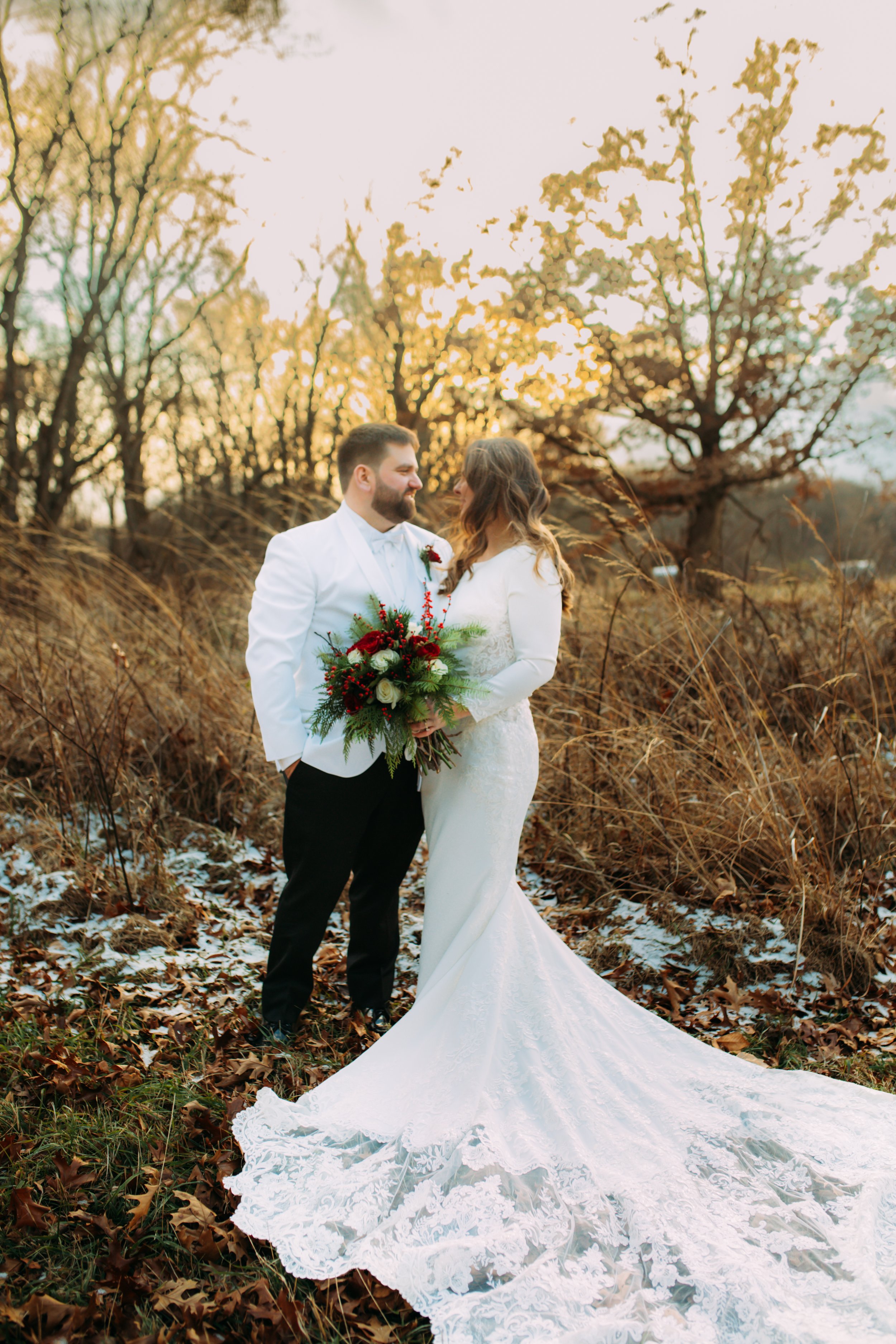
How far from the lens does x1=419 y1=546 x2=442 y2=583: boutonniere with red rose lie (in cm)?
356

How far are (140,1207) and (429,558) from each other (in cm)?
241

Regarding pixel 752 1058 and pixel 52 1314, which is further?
pixel 752 1058

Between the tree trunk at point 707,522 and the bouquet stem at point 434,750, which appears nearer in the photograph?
the bouquet stem at point 434,750

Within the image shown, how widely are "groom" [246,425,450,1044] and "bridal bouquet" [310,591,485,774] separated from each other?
0.26 metres

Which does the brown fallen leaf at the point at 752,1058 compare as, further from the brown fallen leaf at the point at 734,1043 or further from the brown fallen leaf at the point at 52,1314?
the brown fallen leaf at the point at 52,1314

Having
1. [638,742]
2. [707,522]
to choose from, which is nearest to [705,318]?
[707,522]

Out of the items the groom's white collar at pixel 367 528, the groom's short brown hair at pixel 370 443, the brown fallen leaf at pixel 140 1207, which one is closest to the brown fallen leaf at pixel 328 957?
the brown fallen leaf at pixel 140 1207

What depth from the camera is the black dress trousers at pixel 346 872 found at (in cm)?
334

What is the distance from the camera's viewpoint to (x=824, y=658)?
5.68 metres

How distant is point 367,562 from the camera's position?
3.43m

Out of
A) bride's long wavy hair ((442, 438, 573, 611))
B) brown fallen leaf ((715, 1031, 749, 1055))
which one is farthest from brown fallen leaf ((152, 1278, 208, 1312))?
bride's long wavy hair ((442, 438, 573, 611))

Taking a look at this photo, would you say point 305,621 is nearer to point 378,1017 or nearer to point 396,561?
point 396,561

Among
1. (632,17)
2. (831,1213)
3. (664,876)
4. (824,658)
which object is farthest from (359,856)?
(632,17)

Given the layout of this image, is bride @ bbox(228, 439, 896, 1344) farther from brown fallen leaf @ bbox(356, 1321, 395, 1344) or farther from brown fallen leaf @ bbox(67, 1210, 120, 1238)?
brown fallen leaf @ bbox(67, 1210, 120, 1238)
